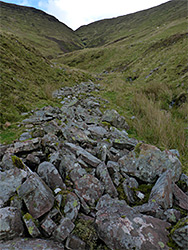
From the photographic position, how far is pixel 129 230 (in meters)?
2.30

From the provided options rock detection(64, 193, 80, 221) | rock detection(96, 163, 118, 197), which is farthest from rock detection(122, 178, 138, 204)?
rock detection(64, 193, 80, 221)

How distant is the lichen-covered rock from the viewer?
12.4 ft

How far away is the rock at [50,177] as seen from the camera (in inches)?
119

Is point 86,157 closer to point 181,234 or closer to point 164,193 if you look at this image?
point 164,193

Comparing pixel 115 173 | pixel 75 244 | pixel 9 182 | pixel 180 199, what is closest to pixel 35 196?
pixel 9 182

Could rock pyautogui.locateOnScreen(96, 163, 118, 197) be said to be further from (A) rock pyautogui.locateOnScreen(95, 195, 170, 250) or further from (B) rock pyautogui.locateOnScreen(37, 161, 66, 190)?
(B) rock pyautogui.locateOnScreen(37, 161, 66, 190)

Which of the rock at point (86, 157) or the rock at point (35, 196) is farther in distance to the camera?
the rock at point (86, 157)

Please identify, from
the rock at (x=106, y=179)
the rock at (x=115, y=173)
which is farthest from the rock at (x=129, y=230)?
the rock at (x=115, y=173)

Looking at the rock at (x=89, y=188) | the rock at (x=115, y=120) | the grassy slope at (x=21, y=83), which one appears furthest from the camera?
the rock at (x=115, y=120)

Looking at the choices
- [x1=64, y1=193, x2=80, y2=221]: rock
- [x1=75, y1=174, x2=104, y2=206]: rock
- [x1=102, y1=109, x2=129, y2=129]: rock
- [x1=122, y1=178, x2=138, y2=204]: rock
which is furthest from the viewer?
[x1=102, y1=109, x2=129, y2=129]: rock

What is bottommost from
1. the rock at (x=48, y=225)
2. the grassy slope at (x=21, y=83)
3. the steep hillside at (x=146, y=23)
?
the rock at (x=48, y=225)

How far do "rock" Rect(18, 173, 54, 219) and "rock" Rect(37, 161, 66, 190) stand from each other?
28 cm

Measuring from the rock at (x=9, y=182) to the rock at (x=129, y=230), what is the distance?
1.68 meters

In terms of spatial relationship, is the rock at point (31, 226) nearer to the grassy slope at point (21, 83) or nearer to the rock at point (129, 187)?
the rock at point (129, 187)
